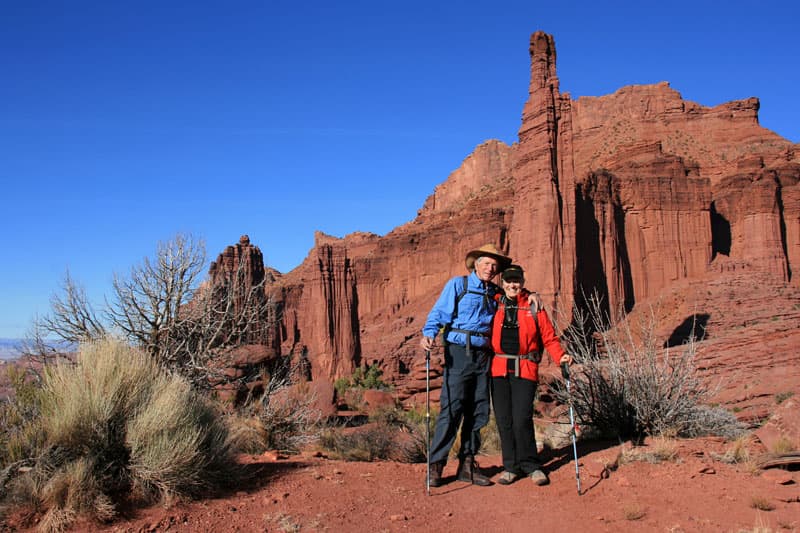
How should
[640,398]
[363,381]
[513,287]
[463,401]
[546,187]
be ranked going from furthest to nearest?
[363,381], [546,187], [640,398], [513,287], [463,401]

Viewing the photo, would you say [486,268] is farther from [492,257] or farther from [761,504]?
[761,504]

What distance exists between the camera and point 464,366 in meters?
5.41

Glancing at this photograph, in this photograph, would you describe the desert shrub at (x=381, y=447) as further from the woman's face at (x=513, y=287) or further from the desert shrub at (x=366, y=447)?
the woman's face at (x=513, y=287)

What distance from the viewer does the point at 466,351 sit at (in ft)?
17.7

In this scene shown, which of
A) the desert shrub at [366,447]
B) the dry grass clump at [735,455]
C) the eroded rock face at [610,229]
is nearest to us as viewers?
the dry grass clump at [735,455]

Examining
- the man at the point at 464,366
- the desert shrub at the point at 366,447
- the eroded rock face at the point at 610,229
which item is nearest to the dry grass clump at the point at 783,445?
the man at the point at 464,366

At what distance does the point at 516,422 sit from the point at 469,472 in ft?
2.08

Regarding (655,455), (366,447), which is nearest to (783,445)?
(655,455)

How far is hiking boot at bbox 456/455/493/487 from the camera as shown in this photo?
5348 millimetres

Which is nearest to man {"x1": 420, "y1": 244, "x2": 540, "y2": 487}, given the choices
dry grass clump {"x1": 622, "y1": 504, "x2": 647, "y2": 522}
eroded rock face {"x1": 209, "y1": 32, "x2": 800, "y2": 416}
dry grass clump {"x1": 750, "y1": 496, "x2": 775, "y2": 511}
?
dry grass clump {"x1": 622, "y1": 504, "x2": 647, "y2": 522}

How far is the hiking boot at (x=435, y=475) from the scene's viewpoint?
5289mm

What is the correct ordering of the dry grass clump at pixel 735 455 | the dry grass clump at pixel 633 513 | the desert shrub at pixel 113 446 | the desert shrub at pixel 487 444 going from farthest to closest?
1. the desert shrub at pixel 487 444
2. the dry grass clump at pixel 735 455
3. the dry grass clump at pixel 633 513
4. the desert shrub at pixel 113 446

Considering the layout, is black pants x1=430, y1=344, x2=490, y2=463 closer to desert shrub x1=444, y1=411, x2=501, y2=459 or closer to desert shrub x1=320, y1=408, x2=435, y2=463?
desert shrub x1=444, y1=411, x2=501, y2=459

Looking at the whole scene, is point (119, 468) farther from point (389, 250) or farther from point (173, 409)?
point (389, 250)
